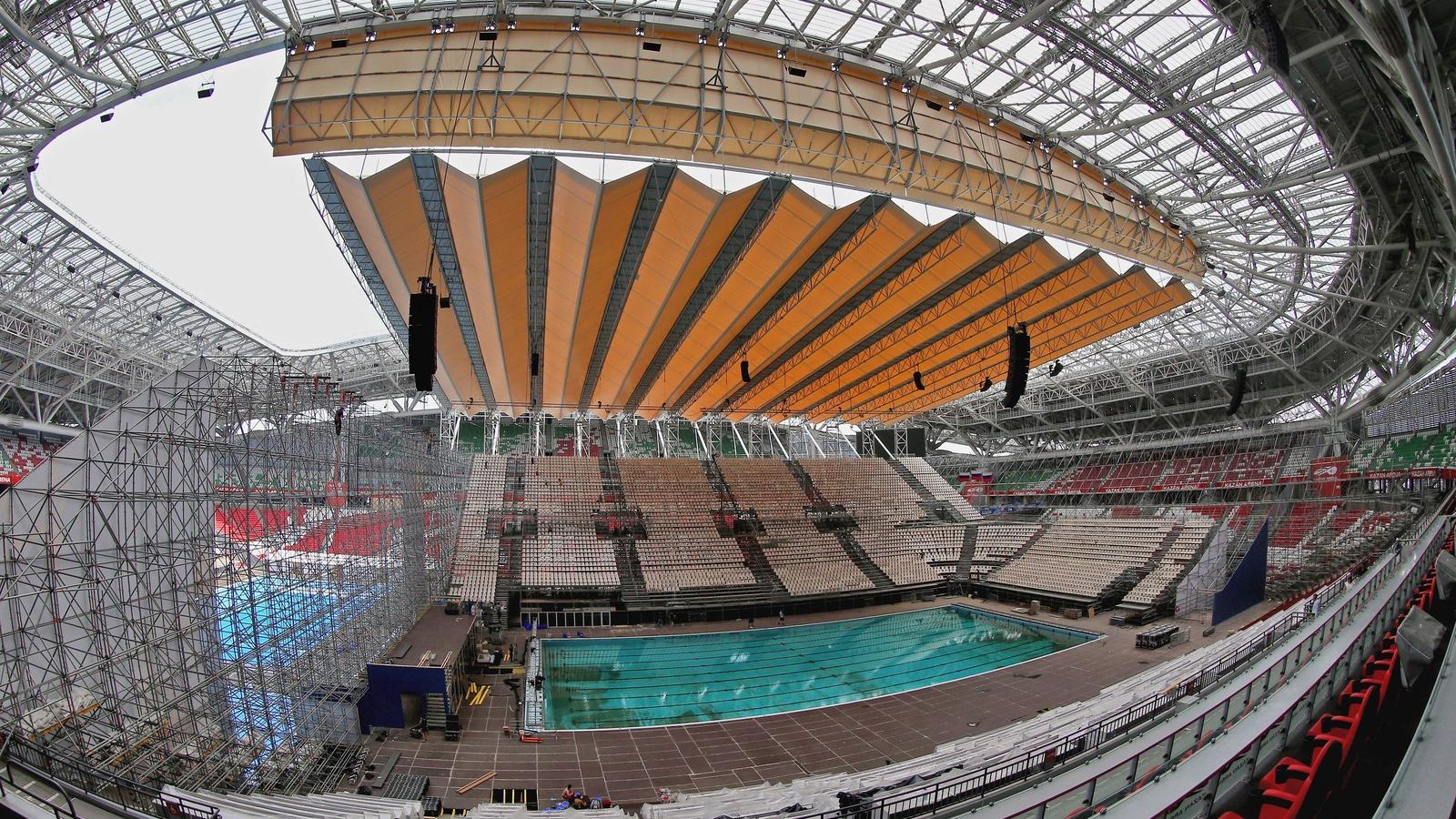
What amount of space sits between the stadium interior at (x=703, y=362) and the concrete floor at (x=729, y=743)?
146 millimetres

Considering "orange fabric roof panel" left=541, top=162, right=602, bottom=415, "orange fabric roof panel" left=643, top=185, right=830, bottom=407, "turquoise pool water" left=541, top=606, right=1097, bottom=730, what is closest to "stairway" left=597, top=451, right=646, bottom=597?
"turquoise pool water" left=541, top=606, right=1097, bottom=730

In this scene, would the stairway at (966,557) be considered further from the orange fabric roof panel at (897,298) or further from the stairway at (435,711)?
the stairway at (435,711)

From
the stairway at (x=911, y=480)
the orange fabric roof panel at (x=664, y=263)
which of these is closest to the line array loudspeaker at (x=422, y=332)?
the orange fabric roof panel at (x=664, y=263)

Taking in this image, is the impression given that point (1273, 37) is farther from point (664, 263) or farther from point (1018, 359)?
point (664, 263)

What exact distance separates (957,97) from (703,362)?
1423 cm

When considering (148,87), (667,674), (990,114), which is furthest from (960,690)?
(148,87)

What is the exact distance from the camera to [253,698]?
11789 millimetres

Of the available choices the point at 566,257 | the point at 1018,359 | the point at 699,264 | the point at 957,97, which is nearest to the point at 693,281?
the point at 699,264

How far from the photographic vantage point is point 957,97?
45.1 feet

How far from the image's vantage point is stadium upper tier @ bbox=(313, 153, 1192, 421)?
536 inches

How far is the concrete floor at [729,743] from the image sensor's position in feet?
39.7

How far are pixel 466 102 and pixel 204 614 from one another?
10326 millimetres

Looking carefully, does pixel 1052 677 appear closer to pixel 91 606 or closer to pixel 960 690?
pixel 960 690

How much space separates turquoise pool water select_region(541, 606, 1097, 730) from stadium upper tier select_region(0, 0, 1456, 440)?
13.1m
